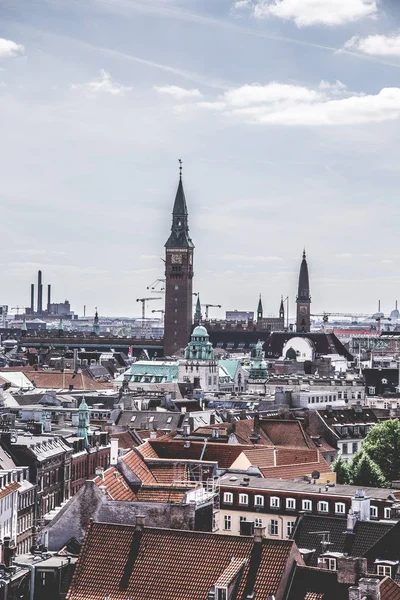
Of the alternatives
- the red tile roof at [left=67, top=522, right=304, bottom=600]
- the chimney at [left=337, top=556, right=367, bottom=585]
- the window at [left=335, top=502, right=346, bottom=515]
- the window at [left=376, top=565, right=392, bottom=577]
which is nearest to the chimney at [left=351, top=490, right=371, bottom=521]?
the window at [left=335, top=502, right=346, bottom=515]

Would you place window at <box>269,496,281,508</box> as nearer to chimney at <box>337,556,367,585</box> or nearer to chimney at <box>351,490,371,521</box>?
chimney at <box>351,490,371,521</box>

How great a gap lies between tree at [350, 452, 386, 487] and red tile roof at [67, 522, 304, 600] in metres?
43.7

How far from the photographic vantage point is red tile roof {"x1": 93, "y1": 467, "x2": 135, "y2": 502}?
2441 inches

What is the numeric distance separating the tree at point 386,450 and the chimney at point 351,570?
2004 inches

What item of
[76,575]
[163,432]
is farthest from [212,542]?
[163,432]

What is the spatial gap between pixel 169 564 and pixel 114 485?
47.5 feet

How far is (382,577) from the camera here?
158 feet

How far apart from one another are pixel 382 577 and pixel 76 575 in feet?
35.1

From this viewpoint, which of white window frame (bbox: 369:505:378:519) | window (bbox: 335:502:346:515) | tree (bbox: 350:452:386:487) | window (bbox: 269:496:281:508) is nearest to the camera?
white window frame (bbox: 369:505:378:519)

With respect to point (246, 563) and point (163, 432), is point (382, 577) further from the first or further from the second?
point (163, 432)

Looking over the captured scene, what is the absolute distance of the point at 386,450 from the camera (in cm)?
10175

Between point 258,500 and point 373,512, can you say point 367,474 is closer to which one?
point 258,500

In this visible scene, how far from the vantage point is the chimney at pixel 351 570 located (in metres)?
47.6

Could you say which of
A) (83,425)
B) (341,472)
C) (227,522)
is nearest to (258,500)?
(227,522)
